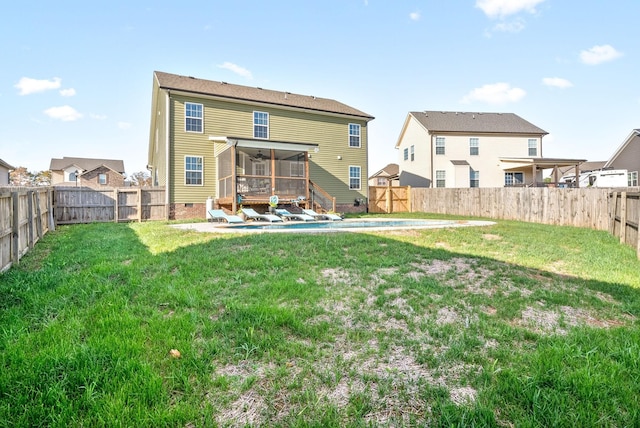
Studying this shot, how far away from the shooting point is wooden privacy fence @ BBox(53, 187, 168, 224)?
13.8 m

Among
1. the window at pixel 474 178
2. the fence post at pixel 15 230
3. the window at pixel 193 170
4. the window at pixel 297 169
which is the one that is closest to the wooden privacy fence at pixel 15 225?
the fence post at pixel 15 230

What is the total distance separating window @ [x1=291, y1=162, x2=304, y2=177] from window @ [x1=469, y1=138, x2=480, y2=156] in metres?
16.0

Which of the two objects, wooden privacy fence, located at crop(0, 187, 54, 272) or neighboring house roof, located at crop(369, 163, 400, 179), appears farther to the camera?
neighboring house roof, located at crop(369, 163, 400, 179)

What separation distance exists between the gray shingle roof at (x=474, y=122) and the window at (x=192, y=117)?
17.7 metres

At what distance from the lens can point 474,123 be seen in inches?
1073

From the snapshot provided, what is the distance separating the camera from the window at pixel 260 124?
685 inches

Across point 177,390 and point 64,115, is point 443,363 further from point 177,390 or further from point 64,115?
point 64,115

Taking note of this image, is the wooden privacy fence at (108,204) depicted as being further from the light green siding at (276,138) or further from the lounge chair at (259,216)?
the lounge chair at (259,216)

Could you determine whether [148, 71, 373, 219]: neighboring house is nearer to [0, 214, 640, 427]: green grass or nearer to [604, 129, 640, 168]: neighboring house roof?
[0, 214, 640, 427]: green grass

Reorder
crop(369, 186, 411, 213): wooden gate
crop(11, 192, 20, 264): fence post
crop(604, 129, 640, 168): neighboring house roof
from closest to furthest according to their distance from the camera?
1. crop(11, 192, 20, 264): fence post
2. crop(604, 129, 640, 168): neighboring house roof
3. crop(369, 186, 411, 213): wooden gate

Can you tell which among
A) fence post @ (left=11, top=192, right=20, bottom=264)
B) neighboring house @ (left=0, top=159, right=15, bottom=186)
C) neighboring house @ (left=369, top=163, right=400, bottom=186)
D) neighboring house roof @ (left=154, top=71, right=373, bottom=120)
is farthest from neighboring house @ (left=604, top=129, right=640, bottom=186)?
neighboring house @ (left=0, top=159, right=15, bottom=186)

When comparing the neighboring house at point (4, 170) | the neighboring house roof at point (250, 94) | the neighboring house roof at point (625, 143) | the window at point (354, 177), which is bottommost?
the window at point (354, 177)

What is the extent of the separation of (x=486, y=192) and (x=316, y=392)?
17924 mm

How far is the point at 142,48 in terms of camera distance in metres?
14.9
